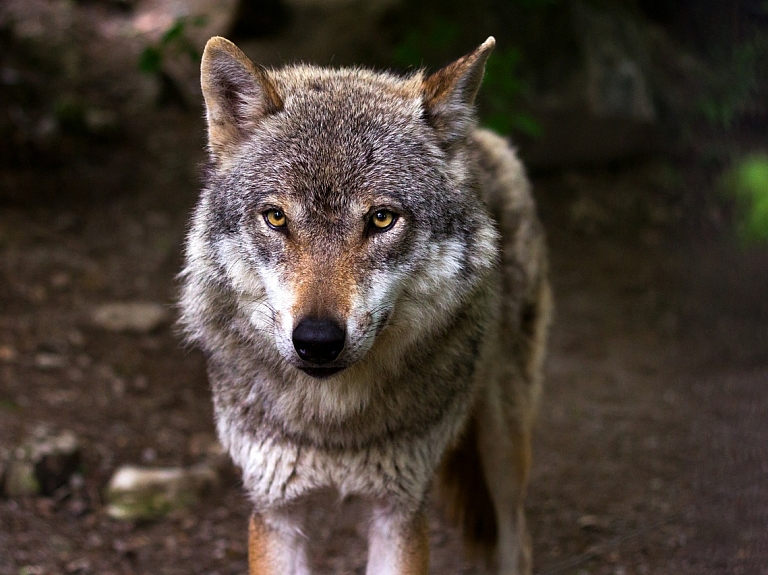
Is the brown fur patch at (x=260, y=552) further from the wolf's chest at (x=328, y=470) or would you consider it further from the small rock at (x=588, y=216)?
the small rock at (x=588, y=216)

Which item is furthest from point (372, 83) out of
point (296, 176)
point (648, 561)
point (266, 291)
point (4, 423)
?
point (4, 423)

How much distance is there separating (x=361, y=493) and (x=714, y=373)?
14.5 ft

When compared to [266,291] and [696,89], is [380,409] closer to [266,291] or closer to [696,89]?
[266,291]

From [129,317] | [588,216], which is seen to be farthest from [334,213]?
[588,216]

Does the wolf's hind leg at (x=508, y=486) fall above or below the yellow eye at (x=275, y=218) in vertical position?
below

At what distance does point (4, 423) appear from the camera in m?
5.00

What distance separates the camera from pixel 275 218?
9.46ft

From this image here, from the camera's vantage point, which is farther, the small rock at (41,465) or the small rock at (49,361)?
the small rock at (49,361)

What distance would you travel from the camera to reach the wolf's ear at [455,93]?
3088 millimetres

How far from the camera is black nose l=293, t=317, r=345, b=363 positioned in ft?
8.32

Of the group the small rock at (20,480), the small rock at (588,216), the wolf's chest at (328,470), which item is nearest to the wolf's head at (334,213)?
the wolf's chest at (328,470)

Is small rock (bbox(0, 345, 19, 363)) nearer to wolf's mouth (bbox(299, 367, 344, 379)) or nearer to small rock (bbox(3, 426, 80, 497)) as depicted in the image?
small rock (bbox(3, 426, 80, 497))

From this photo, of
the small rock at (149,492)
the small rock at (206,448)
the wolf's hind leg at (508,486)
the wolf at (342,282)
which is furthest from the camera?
the small rock at (206,448)

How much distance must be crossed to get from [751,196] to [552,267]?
113 inches
